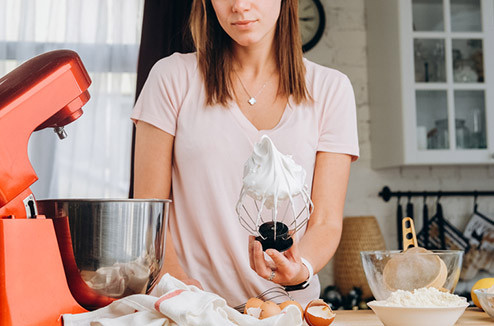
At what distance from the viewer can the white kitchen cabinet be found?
2.70 m

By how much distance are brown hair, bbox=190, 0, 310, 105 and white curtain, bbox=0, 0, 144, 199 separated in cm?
165

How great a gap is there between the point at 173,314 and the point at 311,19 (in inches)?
102

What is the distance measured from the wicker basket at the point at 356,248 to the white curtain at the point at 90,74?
1163 millimetres

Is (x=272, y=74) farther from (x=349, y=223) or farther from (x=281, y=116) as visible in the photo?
(x=349, y=223)

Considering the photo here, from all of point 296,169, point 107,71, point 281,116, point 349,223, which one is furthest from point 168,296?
point 107,71

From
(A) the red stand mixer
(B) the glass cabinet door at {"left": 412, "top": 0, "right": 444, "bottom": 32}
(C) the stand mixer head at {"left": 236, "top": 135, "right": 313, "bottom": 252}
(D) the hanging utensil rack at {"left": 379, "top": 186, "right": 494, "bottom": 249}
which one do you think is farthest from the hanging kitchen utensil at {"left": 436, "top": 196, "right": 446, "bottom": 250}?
(A) the red stand mixer

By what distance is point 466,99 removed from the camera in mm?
2764

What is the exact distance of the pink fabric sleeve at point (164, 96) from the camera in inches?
47.7

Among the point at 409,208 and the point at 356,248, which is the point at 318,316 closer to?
the point at 356,248

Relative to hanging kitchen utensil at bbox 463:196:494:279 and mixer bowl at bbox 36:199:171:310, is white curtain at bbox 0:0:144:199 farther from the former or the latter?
mixer bowl at bbox 36:199:171:310

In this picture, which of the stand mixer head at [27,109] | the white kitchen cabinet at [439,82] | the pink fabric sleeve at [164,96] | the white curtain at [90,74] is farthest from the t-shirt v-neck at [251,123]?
the white curtain at [90,74]

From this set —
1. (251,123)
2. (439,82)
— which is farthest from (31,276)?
(439,82)

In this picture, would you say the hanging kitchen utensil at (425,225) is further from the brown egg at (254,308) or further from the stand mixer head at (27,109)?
the stand mixer head at (27,109)

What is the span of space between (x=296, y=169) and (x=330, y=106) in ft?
1.60
